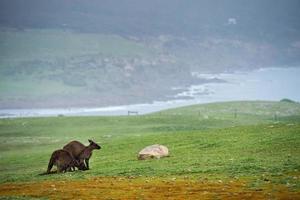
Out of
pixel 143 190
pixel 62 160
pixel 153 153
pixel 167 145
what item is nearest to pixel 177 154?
pixel 153 153

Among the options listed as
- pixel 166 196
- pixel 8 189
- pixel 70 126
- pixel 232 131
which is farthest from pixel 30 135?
pixel 166 196

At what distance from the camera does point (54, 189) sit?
29422mm

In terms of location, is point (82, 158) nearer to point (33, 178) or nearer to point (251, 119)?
point (33, 178)

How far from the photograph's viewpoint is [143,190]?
28156 millimetres

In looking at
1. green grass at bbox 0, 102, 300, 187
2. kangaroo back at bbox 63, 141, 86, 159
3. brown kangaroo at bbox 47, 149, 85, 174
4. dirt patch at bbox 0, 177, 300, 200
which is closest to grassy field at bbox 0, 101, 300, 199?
green grass at bbox 0, 102, 300, 187

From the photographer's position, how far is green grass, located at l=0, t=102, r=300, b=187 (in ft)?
109

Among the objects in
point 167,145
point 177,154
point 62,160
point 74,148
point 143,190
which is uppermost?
point 74,148

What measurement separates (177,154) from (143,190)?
14.9m

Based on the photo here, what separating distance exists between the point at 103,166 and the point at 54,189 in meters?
11.1

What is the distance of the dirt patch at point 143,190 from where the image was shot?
2598 cm

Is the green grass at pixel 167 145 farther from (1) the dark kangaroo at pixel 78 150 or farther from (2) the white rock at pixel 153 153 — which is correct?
(1) the dark kangaroo at pixel 78 150

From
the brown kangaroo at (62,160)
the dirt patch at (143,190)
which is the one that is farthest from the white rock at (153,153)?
the dirt patch at (143,190)

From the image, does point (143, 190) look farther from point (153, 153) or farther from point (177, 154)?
point (177, 154)

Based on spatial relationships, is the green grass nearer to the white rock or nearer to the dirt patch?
the white rock
